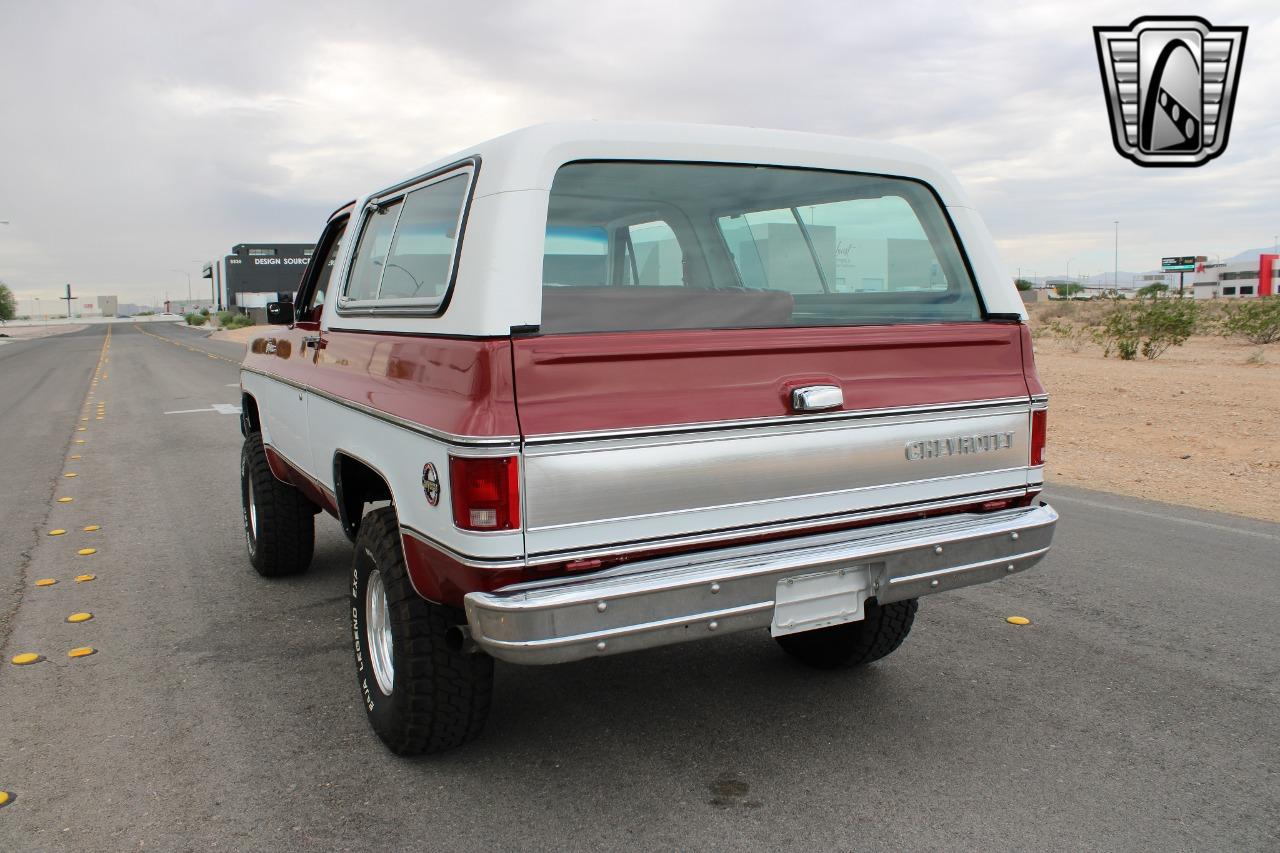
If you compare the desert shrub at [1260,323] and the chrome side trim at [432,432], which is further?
the desert shrub at [1260,323]

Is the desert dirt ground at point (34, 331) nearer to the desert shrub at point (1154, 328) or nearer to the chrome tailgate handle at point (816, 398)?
the desert shrub at point (1154, 328)

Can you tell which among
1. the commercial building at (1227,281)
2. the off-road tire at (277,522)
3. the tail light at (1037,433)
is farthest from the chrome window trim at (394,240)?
the commercial building at (1227,281)

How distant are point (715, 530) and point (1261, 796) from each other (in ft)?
5.95

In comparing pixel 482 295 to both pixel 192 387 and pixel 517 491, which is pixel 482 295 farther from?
pixel 192 387

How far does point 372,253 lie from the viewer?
4.04 meters

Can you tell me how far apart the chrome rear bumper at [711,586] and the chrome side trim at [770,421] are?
14.3 inches

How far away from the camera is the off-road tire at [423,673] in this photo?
3.18 meters

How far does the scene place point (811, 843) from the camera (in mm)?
2834

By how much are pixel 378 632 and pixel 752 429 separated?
1.54 meters

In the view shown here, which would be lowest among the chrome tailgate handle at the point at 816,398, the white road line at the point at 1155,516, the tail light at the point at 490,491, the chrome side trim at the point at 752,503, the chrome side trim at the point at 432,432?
the white road line at the point at 1155,516

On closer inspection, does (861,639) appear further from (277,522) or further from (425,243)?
(277,522)

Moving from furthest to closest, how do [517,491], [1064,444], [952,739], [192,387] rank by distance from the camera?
1. [192,387]
2. [1064,444]
3. [952,739]
4. [517,491]

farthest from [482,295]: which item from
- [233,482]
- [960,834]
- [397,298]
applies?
[233,482]

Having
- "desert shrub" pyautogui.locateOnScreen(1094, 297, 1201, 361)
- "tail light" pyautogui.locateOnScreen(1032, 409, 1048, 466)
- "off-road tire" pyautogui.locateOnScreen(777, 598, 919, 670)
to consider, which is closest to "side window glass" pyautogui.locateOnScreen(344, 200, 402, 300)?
"off-road tire" pyautogui.locateOnScreen(777, 598, 919, 670)
